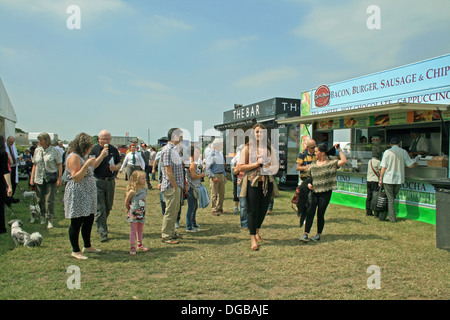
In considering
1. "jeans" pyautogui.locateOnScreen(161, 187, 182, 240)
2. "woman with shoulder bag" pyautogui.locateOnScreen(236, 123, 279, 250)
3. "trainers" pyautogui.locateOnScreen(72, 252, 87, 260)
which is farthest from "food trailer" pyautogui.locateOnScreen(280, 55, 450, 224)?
"trainers" pyautogui.locateOnScreen(72, 252, 87, 260)

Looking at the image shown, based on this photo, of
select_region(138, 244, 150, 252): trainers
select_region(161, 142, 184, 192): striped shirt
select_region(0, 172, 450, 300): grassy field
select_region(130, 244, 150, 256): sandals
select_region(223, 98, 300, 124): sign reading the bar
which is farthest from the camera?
select_region(223, 98, 300, 124): sign reading the bar

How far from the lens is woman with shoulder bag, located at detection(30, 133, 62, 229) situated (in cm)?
658

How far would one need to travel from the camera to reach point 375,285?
12.7 feet

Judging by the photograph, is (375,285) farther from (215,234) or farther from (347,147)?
(347,147)

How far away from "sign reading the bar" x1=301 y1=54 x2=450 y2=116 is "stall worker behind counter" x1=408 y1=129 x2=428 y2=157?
1356 mm

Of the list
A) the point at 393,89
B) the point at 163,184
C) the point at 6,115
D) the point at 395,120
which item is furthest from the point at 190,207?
the point at 6,115

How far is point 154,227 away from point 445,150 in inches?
275

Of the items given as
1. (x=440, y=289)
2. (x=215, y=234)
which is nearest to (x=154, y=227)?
(x=215, y=234)

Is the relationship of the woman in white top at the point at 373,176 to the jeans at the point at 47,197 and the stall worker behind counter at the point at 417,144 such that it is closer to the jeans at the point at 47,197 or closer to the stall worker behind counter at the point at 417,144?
the stall worker behind counter at the point at 417,144

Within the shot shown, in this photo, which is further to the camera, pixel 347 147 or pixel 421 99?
pixel 347 147

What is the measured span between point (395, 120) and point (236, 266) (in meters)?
6.27

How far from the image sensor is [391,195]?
297 inches

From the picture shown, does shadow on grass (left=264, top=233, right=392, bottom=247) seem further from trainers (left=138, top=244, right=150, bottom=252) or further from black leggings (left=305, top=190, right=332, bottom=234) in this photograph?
trainers (left=138, top=244, right=150, bottom=252)

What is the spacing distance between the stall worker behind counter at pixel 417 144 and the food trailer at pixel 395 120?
0.06 m
